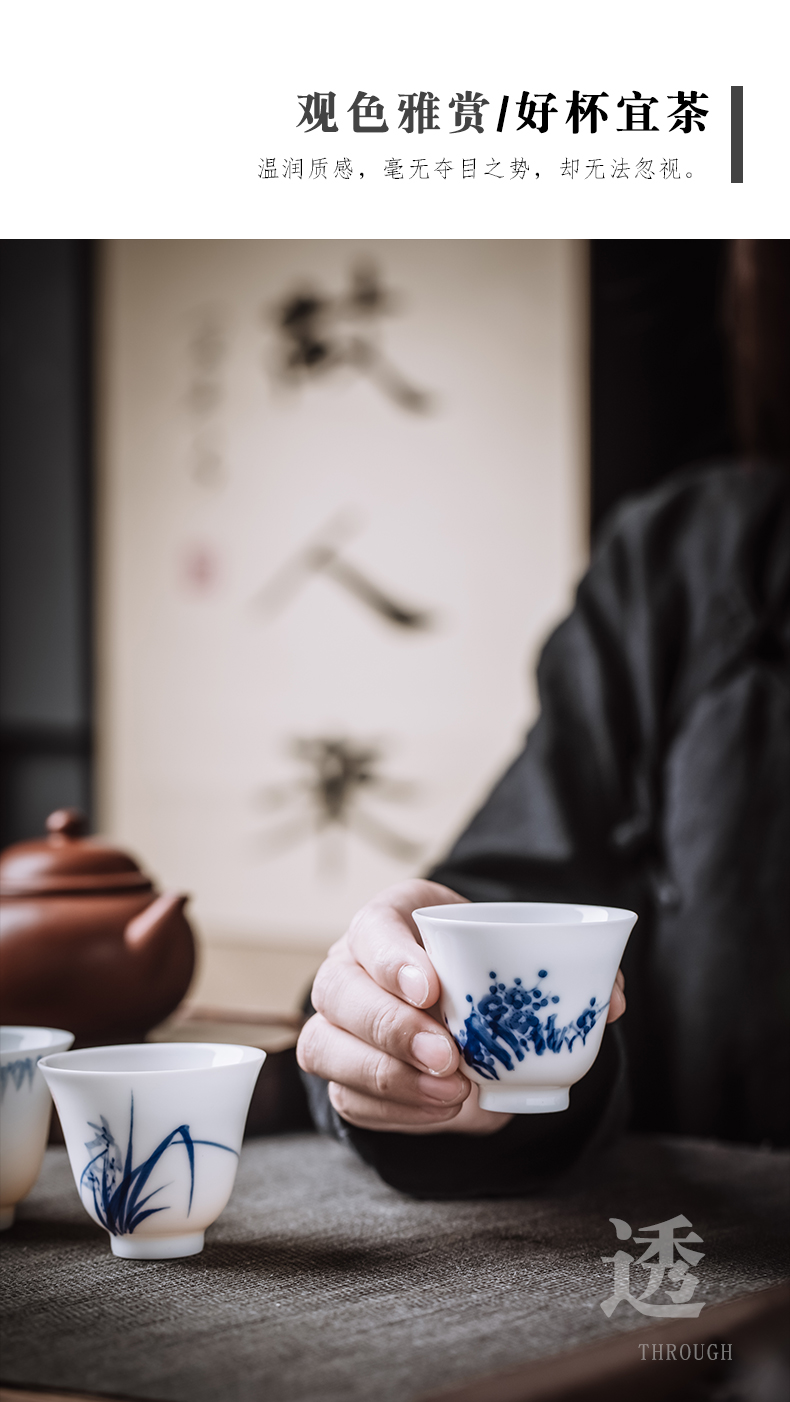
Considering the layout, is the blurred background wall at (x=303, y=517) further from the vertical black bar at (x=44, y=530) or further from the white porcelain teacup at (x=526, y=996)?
the white porcelain teacup at (x=526, y=996)

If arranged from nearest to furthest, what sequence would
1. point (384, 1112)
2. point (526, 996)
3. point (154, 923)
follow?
1. point (526, 996)
2. point (384, 1112)
3. point (154, 923)

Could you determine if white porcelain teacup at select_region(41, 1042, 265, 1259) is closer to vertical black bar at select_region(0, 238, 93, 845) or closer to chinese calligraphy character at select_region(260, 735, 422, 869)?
chinese calligraphy character at select_region(260, 735, 422, 869)

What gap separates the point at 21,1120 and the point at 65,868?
0.18 metres

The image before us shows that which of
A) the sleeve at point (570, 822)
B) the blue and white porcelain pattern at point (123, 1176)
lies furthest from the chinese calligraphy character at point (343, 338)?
the blue and white porcelain pattern at point (123, 1176)

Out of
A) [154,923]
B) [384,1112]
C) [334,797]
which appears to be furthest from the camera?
[334,797]

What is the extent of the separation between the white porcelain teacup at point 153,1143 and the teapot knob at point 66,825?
0.24 metres

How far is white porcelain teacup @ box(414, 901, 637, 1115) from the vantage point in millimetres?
430

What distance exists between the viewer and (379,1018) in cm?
49
